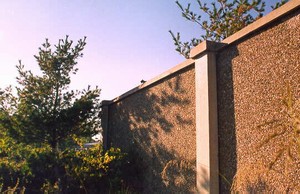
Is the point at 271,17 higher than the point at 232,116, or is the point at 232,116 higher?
the point at 271,17

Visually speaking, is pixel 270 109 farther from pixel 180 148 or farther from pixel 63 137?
pixel 63 137

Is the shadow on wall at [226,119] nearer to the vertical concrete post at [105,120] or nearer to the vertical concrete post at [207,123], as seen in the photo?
the vertical concrete post at [207,123]

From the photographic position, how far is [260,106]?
370 cm

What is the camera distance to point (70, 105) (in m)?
9.16

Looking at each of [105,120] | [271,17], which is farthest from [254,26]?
[105,120]

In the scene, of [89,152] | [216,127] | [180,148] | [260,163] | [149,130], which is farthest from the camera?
[89,152]

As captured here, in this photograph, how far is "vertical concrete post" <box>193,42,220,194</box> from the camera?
4.30 m

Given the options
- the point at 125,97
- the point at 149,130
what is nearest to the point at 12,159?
the point at 125,97

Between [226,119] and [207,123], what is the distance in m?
0.29

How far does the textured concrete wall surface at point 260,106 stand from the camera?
3289 mm

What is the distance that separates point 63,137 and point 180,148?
491cm

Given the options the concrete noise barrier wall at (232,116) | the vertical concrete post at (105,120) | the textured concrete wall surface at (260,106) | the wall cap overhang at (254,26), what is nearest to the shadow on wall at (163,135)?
the concrete noise barrier wall at (232,116)

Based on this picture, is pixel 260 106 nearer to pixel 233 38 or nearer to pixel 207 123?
pixel 207 123

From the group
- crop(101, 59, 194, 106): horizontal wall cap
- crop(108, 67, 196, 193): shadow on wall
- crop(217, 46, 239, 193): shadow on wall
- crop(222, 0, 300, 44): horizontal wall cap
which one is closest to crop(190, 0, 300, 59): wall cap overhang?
crop(222, 0, 300, 44): horizontal wall cap
